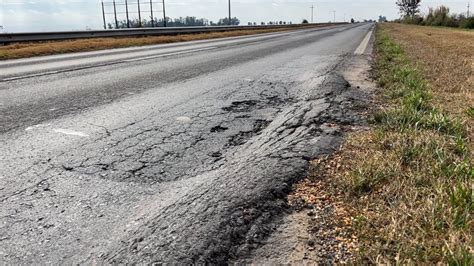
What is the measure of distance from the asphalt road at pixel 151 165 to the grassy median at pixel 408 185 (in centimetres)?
31

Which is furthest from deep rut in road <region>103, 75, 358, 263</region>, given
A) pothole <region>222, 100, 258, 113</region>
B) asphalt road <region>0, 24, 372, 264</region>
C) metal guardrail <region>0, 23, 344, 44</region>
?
metal guardrail <region>0, 23, 344, 44</region>

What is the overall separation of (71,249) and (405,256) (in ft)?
4.79

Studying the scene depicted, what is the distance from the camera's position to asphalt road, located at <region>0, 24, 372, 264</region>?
189cm

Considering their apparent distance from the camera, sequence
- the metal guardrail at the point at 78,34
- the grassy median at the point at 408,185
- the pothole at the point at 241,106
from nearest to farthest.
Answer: the grassy median at the point at 408,185, the pothole at the point at 241,106, the metal guardrail at the point at 78,34

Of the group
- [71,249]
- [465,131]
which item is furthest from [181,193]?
[465,131]

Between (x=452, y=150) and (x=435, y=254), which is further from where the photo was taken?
(x=452, y=150)

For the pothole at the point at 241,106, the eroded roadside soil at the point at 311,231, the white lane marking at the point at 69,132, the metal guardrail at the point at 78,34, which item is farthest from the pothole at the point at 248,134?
the metal guardrail at the point at 78,34

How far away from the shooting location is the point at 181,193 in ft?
7.91

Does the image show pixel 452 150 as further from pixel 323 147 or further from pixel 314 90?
pixel 314 90

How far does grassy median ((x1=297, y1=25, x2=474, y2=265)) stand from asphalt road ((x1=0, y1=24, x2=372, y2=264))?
312mm

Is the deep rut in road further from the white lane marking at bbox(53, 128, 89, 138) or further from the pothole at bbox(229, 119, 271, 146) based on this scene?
the white lane marking at bbox(53, 128, 89, 138)

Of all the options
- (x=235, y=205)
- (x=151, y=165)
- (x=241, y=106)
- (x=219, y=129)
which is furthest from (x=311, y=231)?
(x=241, y=106)

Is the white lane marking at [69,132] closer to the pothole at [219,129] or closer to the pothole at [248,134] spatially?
the pothole at [219,129]

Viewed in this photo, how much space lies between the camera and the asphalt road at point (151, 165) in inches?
74.5
